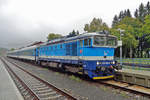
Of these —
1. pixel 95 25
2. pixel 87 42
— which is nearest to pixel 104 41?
pixel 87 42

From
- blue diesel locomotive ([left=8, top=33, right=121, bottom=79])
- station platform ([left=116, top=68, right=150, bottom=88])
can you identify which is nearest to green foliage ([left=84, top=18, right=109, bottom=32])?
blue diesel locomotive ([left=8, top=33, right=121, bottom=79])

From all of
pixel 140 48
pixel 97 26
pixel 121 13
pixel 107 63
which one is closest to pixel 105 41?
pixel 107 63

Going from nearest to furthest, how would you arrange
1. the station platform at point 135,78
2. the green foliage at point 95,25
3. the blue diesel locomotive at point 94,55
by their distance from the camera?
the station platform at point 135,78 < the blue diesel locomotive at point 94,55 < the green foliage at point 95,25

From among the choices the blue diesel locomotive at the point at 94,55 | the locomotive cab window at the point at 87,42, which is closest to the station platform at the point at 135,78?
the blue diesel locomotive at the point at 94,55

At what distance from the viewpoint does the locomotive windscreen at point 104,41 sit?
8.92 m

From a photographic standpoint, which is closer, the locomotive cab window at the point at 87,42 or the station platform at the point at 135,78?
the station platform at the point at 135,78

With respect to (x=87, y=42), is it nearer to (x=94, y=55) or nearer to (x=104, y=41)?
(x=94, y=55)

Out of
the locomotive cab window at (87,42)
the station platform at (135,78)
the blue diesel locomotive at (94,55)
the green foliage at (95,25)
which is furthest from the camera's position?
the green foliage at (95,25)

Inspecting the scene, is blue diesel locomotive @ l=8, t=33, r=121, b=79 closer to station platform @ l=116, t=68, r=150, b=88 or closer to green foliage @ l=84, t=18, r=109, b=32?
station platform @ l=116, t=68, r=150, b=88

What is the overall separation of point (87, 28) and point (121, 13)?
2840cm

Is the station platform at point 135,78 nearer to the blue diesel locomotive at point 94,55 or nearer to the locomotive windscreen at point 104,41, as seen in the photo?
the blue diesel locomotive at point 94,55

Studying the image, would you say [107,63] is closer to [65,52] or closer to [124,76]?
[124,76]

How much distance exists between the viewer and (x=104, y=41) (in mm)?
9297

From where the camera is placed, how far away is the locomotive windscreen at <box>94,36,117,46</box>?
892 cm
